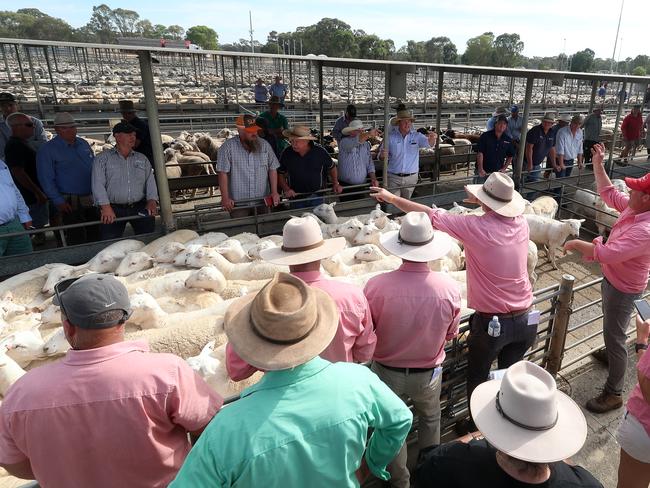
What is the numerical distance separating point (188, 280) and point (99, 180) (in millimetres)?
2040

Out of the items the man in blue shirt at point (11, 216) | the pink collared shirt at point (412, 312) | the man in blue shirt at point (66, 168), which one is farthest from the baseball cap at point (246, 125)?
the pink collared shirt at point (412, 312)

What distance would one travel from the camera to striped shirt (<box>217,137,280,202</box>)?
6.41 meters

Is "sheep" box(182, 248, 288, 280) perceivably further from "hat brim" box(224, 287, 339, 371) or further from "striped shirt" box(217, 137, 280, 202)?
"hat brim" box(224, 287, 339, 371)

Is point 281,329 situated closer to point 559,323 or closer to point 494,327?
point 494,327

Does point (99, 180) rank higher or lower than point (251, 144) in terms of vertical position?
lower

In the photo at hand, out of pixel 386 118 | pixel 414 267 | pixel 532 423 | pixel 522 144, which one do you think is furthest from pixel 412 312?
pixel 522 144

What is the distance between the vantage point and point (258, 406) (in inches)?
64.0

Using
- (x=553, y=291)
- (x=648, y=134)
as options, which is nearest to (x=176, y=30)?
(x=648, y=134)

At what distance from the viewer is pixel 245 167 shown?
6.50 meters

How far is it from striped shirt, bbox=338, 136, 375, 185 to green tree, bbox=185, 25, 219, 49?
78356 mm

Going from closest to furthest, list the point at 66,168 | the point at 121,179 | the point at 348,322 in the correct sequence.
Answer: the point at 348,322 < the point at 121,179 < the point at 66,168

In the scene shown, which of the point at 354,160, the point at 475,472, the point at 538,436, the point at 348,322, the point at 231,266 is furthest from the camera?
the point at 354,160

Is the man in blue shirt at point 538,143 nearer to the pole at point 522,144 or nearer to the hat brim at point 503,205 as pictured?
the pole at point 522,144

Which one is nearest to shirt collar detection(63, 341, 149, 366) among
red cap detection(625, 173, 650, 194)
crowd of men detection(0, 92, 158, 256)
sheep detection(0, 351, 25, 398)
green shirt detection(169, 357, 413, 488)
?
green shirt detection(169, 357, 413, 488)
